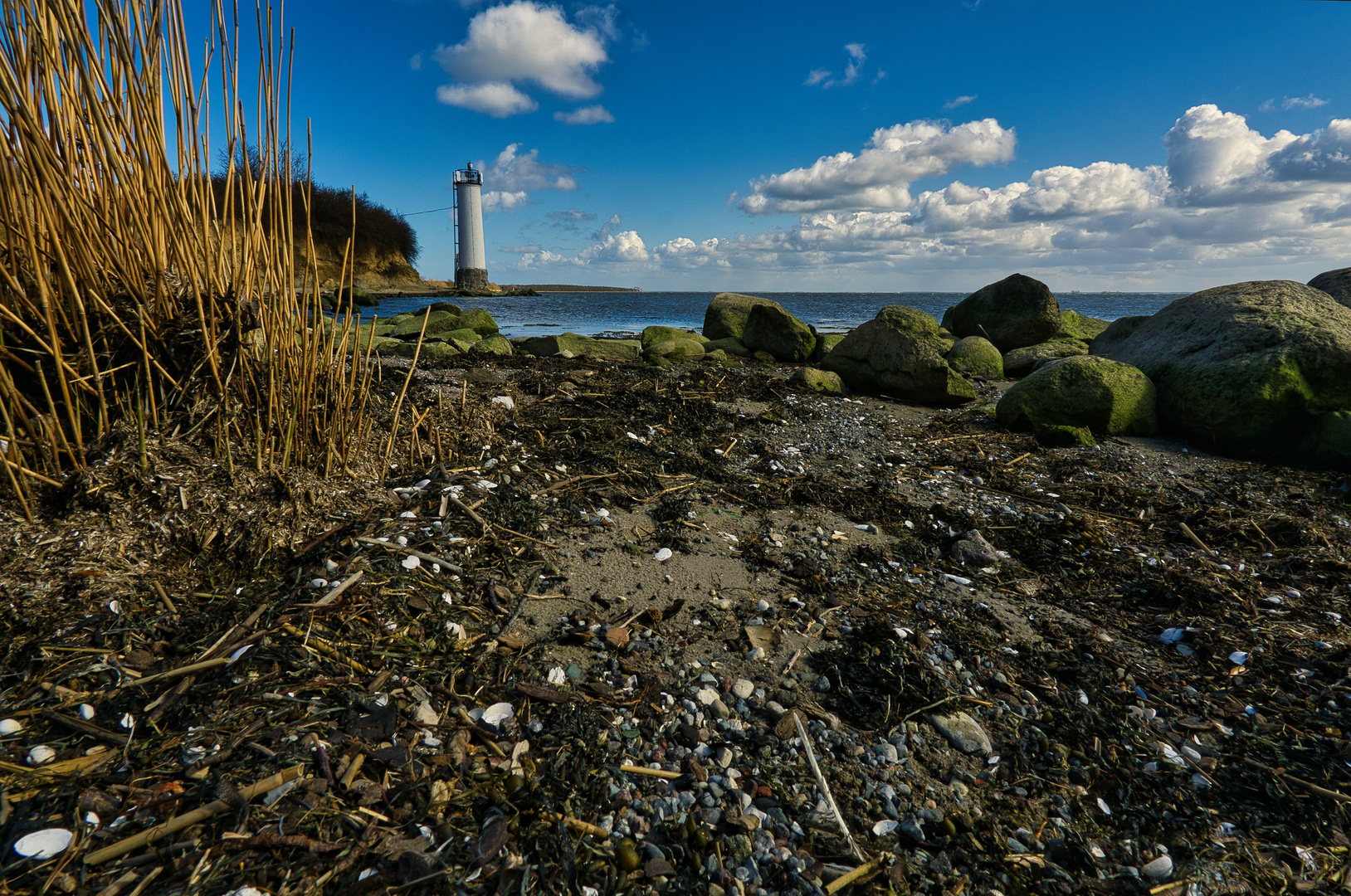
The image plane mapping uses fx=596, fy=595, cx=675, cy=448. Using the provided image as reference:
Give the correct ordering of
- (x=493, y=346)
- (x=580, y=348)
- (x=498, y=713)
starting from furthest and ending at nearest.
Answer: (x=580, y=348) → (x=493, y=346) → (x=498, y=713)

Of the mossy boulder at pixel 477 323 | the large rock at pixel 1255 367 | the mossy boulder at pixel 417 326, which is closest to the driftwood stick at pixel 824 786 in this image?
the large rock at pixel 1255 367

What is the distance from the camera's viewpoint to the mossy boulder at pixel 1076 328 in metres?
13.0

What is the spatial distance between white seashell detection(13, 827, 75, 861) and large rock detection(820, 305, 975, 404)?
840 cm

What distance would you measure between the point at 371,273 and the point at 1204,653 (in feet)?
162

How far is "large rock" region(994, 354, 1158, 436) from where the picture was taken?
21.2ft

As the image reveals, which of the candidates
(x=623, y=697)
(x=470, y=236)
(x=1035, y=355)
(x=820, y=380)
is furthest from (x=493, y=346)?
(x=470, y=236)

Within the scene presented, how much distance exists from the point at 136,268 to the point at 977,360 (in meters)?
11.6

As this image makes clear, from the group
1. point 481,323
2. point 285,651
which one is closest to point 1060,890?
point 285,651

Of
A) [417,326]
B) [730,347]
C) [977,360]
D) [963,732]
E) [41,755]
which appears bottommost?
[963,732]

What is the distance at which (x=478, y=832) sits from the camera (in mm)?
1704

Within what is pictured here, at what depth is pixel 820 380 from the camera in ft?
27.8

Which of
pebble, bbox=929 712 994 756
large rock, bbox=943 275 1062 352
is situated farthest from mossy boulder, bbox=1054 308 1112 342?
pebble, bbox=929 712 994 756

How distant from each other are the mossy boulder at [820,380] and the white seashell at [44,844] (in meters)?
7.79

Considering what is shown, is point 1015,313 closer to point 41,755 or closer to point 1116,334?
point 1116,334
